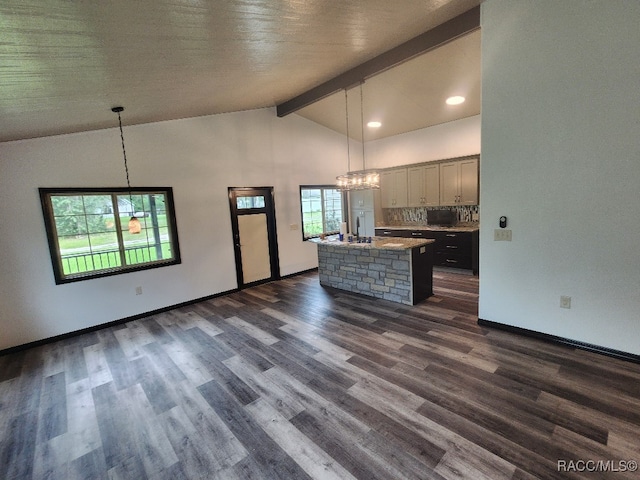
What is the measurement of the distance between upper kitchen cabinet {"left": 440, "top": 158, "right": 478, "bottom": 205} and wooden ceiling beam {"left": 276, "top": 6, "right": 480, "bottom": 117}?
9.47ft

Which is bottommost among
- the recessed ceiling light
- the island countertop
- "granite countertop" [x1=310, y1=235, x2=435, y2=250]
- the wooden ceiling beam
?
"granite countertop" [x1=310, y1=235, x2=435, y2=250]

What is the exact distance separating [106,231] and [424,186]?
19.4ft

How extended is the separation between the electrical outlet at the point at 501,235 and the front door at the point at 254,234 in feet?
13.2

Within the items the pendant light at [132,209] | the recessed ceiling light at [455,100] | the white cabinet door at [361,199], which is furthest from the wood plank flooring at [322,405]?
the white cabinet door at [361,199]

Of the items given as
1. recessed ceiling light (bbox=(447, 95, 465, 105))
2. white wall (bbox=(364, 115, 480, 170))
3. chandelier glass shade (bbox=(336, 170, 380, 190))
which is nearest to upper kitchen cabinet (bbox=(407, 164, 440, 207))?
white wall (bbox=(364, 115, 480, 170))

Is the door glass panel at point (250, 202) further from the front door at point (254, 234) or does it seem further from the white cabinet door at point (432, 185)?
the white cabinet door at point (432, 185)

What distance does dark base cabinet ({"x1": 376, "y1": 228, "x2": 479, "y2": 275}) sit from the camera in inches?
216

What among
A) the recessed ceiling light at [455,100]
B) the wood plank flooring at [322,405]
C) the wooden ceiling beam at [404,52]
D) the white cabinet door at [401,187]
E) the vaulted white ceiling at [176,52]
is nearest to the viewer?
the vaulted white ceiling at [176,52]

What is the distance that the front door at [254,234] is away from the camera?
5.48 metres

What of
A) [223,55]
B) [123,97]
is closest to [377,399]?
[223,55]

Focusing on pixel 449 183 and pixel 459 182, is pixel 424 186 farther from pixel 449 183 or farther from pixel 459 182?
pixel 459 182

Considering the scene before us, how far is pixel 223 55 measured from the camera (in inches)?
97.3

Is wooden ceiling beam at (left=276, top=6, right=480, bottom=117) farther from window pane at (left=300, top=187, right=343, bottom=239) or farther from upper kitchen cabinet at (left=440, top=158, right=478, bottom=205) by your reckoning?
upper kitchen cabinet at (left=440, top=158, right=478, bottom=205)

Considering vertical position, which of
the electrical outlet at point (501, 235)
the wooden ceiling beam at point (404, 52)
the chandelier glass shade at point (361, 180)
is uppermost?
the wooden ceiling beam at point (404, 52)
